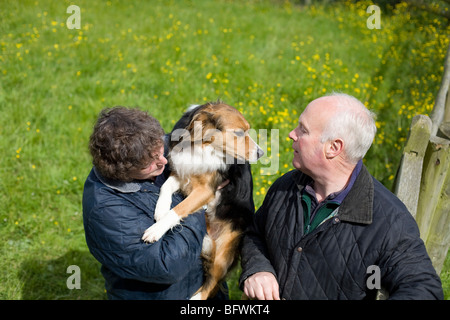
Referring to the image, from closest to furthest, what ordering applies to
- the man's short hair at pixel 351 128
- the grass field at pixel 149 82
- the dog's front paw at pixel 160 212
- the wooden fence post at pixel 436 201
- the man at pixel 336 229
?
the man at pixel 336 229, the man's short hair at pixel 351 128, the dog's front paw at pixel 160 212, the wooden fence post at pixel 436 201, the grass field at pixel 149 82

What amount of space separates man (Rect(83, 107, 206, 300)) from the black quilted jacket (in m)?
0.47

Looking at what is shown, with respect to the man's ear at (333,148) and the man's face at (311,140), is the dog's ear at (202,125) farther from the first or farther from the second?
the man's ear at (333,148)

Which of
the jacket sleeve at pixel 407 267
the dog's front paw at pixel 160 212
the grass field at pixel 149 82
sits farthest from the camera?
the grass field at pixel 149 82

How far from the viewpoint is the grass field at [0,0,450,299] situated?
4.26 m

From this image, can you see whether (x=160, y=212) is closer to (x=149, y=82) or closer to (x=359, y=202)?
(x=359, y=202)

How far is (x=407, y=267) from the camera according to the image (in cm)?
183

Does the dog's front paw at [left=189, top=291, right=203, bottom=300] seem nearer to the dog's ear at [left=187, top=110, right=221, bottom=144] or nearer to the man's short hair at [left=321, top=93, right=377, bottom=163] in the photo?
the dog's ear at [left=187, top=110, right=221, bottom=144]

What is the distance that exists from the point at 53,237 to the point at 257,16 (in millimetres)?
7044

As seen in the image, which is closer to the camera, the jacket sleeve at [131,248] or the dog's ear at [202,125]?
the jacket sleeve at [131,248]

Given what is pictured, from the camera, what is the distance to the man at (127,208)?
2.11 meters

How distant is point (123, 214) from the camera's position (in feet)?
7.05

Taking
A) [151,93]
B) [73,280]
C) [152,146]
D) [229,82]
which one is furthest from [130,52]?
[152,146]

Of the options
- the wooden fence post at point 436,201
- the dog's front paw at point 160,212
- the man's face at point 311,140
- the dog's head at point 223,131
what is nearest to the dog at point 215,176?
the dog's head at point 223,131

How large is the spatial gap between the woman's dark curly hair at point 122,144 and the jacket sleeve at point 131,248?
0.60ft
